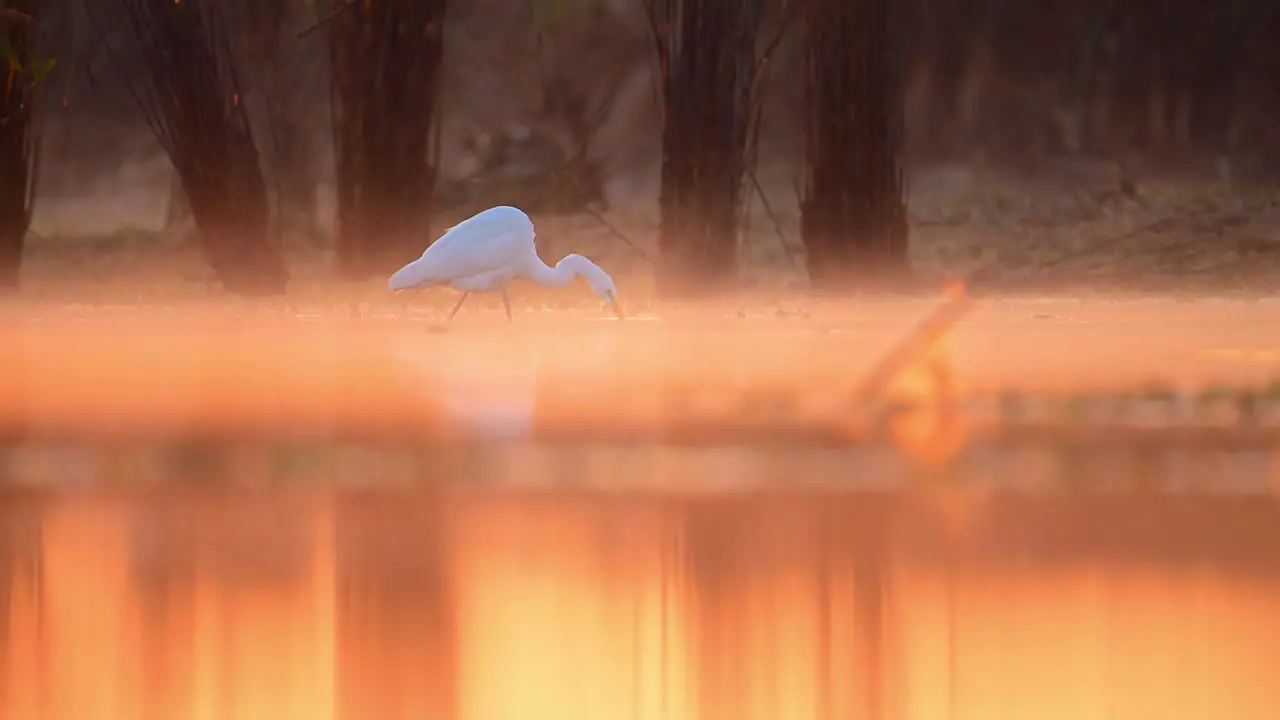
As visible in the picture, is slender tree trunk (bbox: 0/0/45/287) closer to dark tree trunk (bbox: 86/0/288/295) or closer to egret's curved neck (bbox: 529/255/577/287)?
dark tree trunk (bbox: 86/0/288/295)

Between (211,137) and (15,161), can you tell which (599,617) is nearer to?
(211,137)

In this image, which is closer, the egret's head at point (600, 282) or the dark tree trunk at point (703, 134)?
the egret's head at point (600, 282)

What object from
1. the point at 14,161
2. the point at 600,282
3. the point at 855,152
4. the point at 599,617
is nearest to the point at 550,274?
the point at 600,282

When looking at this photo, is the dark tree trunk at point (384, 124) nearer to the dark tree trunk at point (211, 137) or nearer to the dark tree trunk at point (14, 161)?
the dark tree trunk at point (211, 137)

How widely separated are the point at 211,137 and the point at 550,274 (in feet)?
8.11

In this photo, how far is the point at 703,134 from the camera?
36.7ft

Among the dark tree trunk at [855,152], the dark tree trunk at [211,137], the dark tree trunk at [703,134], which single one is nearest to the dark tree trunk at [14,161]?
the dark tree trunk at [211,137]

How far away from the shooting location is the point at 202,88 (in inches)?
442

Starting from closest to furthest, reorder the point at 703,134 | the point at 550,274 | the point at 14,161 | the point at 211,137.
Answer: the point at 550,274 < the point at 703,134 < the point at 211,137 < the point at 14,161

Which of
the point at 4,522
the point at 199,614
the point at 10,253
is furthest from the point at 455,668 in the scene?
the point at 10,253

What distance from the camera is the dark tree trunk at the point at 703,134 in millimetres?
11102

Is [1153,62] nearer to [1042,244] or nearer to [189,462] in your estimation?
[1042,244]

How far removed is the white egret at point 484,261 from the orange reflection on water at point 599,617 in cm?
537

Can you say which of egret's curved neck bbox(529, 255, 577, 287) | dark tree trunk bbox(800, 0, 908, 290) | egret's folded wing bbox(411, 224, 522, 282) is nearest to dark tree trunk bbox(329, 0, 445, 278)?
dark tree trunk bbox(800, 0, 908, 290)
